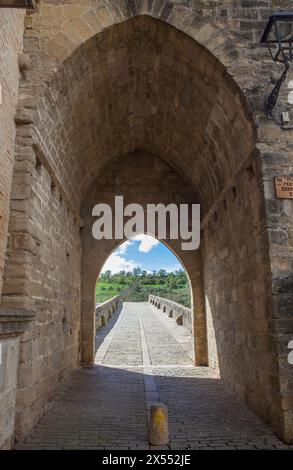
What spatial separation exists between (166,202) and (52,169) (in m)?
4.31

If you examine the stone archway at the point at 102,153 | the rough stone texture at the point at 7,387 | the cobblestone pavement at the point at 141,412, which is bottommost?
the cobblestone pavement at the point at 141,412

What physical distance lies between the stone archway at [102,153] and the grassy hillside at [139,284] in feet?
151

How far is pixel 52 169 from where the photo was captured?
5695mm

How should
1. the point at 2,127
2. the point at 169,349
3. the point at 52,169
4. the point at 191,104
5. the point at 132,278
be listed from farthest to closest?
the point at 132,278
the point at 169,349
the point at 191,104
the point at 52,169
the point at 2,127

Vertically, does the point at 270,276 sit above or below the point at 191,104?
below

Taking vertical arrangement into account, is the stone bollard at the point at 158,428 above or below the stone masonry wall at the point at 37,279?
below

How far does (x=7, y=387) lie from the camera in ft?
12.4

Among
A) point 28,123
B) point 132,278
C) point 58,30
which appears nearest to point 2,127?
point 28,123

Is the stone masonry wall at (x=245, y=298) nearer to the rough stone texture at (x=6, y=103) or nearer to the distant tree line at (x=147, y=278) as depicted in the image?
the rough stone texture at (x=6, y=103)

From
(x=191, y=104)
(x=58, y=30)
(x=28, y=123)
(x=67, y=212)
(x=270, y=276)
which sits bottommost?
(x=270, y=276)

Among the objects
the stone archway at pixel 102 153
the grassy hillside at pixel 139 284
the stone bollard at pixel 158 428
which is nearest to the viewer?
the stone bollard at pixel 158 428

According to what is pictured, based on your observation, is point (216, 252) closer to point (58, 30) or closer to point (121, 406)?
point (121, 406)

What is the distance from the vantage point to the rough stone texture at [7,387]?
3.62 m

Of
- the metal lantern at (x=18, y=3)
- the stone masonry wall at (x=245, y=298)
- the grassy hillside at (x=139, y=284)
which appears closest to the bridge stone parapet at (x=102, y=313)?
the stone masonry wall at (x=245, y=298)
